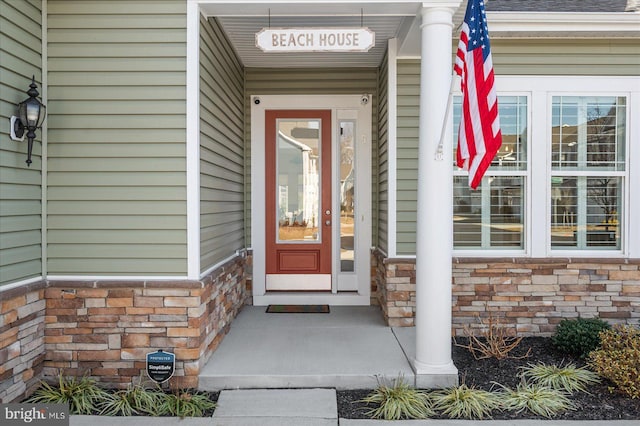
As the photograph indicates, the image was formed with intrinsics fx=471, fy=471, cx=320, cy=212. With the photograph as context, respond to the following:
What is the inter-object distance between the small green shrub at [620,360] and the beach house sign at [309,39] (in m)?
2.93

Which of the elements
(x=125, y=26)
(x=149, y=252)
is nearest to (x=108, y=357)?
(x=149, y=252)

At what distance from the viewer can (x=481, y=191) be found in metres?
4.78

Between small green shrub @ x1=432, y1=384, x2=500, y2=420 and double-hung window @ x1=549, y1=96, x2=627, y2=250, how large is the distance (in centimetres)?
213

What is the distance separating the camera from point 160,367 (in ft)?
11.2

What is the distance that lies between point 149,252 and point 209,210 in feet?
2.06

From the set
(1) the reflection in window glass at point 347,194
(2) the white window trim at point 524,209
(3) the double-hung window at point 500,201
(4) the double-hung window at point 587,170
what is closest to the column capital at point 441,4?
(2) the white window trim at point 524,209

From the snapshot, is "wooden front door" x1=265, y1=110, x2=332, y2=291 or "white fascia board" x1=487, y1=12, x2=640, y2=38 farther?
"wooden front door" x1=265, y1=110, x2=332, y2=291

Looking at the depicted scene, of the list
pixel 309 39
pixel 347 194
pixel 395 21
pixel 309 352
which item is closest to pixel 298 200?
pixel 347 194

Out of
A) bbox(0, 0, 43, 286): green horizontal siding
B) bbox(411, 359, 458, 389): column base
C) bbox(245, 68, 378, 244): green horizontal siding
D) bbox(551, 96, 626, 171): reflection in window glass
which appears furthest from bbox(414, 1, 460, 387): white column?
bbox(0, 0, 43, 286): green horizontal siding

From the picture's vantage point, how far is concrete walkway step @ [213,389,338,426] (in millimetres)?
3037

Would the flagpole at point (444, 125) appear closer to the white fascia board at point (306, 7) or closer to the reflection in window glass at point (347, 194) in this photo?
the white fascia board at point (306, 7)

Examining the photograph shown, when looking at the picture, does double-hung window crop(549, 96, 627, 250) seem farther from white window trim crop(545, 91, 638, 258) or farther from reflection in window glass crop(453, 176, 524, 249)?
reflection in window glass crop(453, 176, 524, 249)

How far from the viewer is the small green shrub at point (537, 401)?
320cm

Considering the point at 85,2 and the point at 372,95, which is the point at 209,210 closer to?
the point at 85,2
